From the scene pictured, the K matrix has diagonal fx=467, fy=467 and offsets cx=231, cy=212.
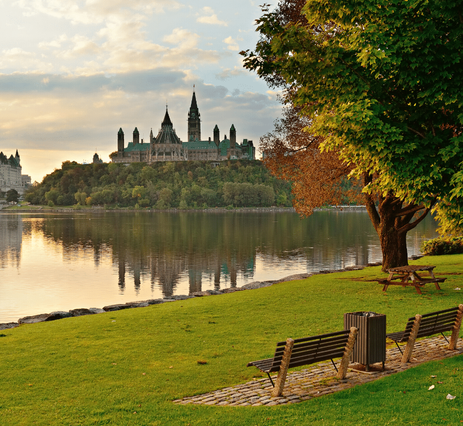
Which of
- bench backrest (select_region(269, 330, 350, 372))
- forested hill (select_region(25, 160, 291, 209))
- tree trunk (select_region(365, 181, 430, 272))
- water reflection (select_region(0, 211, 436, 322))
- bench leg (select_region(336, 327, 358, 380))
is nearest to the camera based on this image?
bench backrest (select_region(269, 330, 350, 372))

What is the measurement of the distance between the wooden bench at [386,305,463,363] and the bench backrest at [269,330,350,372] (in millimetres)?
1520

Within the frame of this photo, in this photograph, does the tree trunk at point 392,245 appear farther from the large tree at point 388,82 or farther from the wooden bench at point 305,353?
the wooden bench at point 305,353

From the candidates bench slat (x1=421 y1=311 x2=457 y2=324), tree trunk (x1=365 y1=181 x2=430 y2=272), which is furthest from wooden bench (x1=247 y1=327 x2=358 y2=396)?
tree trunk (x1=365 y1=181 x2=430 y2=272)

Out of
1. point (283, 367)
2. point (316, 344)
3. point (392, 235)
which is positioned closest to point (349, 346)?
point (316, 344)

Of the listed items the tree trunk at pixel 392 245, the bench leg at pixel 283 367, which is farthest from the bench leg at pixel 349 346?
the tree trunk at pixel 392 245

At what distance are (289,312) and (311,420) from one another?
775 cm

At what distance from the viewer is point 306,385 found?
7.83 metres

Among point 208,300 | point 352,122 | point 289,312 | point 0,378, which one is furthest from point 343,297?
point 0,378

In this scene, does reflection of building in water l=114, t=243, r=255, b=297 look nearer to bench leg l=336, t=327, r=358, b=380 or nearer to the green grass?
the green grass

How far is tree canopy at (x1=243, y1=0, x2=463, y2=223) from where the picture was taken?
9953 millimetres

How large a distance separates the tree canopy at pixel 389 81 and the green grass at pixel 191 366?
4.21m

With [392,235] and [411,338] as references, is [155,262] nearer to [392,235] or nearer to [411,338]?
[392,235]

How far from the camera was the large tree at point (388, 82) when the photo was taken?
9961 millimetres

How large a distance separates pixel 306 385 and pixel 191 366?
241 centimetres
